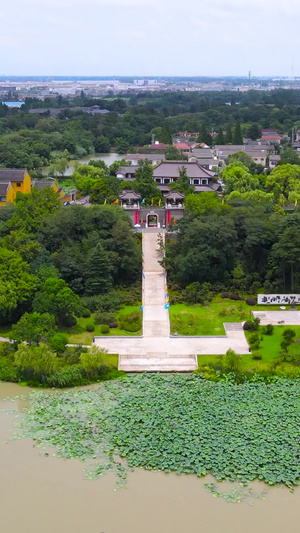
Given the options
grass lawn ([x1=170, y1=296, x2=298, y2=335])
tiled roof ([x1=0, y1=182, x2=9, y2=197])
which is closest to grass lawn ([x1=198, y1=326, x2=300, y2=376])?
grass lawn ([x1=170, y1=296, x2=298, y2=335])

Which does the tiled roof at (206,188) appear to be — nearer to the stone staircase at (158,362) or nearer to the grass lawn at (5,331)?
the grass lawn at (5,331)

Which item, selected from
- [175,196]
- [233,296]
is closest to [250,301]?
[233,296]

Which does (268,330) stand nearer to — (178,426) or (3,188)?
(178,426)

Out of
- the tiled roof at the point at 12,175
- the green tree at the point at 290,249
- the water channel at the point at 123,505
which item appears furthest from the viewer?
the tiled roof at the point at 12,175

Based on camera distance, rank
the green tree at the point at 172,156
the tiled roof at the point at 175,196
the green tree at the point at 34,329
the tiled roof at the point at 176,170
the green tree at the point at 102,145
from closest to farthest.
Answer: the green tree at the point at 34,329, the tiled roof at the point at 175,196, the tiled roof at the point at 176,170, the green tree at the point at 172,156, the green tree at the point at 102,145

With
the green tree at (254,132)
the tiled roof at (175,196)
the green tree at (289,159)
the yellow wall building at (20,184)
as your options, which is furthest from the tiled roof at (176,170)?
the green tree at (254,132)

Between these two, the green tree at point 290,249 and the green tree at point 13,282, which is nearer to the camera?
the green tree at point 13,282

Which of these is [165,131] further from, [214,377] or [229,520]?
[229,520]
